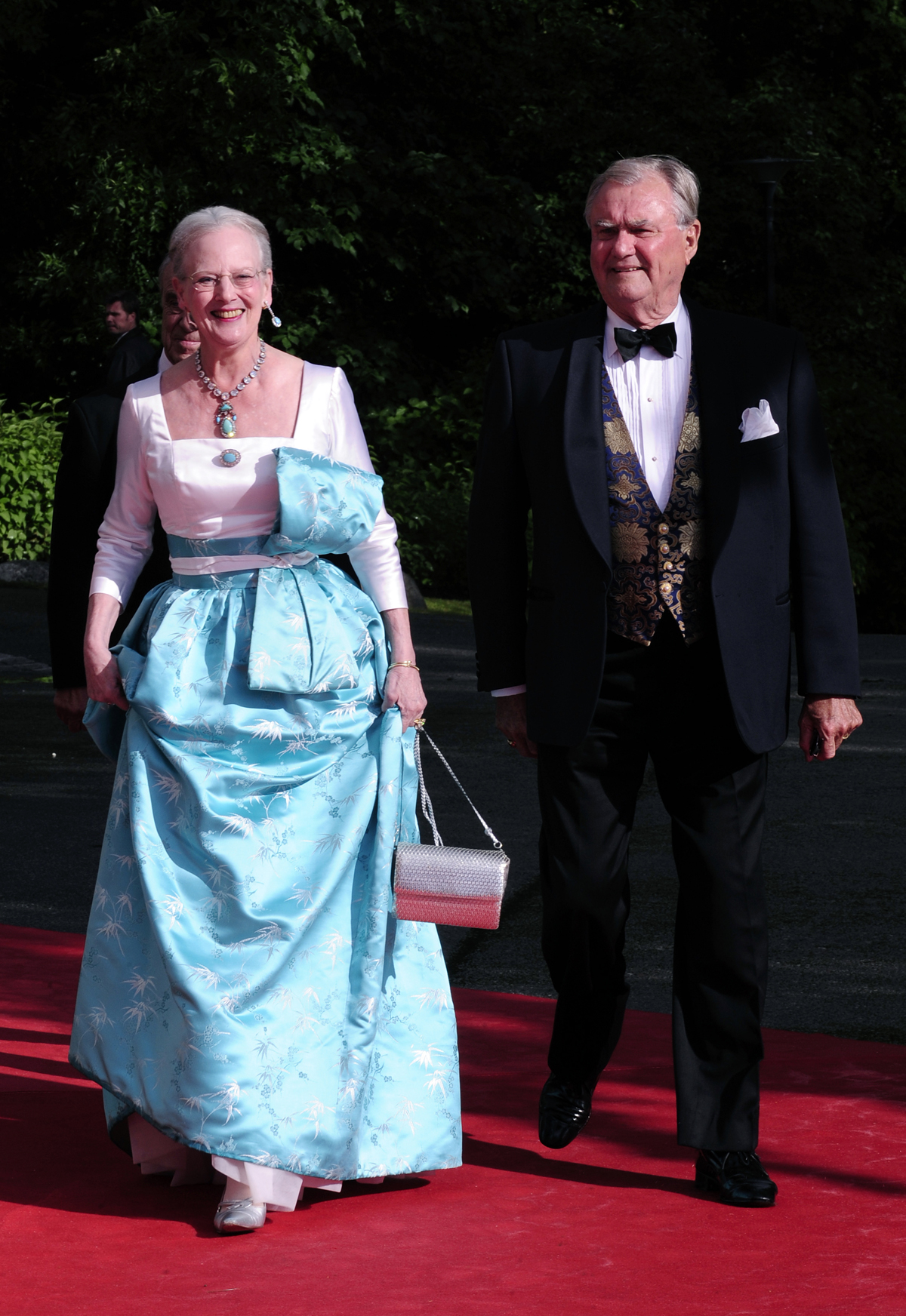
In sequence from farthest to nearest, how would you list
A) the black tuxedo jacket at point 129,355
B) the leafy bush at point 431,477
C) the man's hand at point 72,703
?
the leafy bush at point 431,477 → the black tuxedo jacket at point 129,355 → the man's hand at point 72,703

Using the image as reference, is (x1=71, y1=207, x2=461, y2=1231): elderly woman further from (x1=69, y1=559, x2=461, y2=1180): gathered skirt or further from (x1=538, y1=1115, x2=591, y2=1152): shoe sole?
(x1=538, y1=1115, x2=591, y2=1152): shoe sole

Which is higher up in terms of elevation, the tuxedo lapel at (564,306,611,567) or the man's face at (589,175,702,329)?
the man's face at (589,175,702,329)

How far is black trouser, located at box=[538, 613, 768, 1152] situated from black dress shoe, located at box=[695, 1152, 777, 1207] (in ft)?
0.10

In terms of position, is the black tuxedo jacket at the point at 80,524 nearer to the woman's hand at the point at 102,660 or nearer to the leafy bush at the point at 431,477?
the woman's hand at the point at 102,660

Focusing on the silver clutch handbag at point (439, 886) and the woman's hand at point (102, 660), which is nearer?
the silver clutch handbag at point (439, 886)

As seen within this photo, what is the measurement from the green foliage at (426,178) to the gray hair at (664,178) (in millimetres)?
18025

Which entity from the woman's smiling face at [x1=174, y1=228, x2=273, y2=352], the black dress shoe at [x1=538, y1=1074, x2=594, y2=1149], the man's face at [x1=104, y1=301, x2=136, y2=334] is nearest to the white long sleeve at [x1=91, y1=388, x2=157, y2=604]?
the woman's smiling face at [x1=174, y1=228, x2=273, y2=352]

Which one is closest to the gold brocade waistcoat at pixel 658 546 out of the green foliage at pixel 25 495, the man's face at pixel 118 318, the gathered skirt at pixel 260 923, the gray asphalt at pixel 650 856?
the gathered skirt at pixel 260 923

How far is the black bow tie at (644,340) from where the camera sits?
3.77 meters

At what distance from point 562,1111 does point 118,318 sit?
11152 mm

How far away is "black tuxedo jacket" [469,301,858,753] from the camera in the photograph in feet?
12.1

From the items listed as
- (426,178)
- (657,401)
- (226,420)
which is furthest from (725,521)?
(426,178)

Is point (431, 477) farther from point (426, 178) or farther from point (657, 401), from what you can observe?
point (657, 401)

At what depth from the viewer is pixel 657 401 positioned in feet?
12.5
